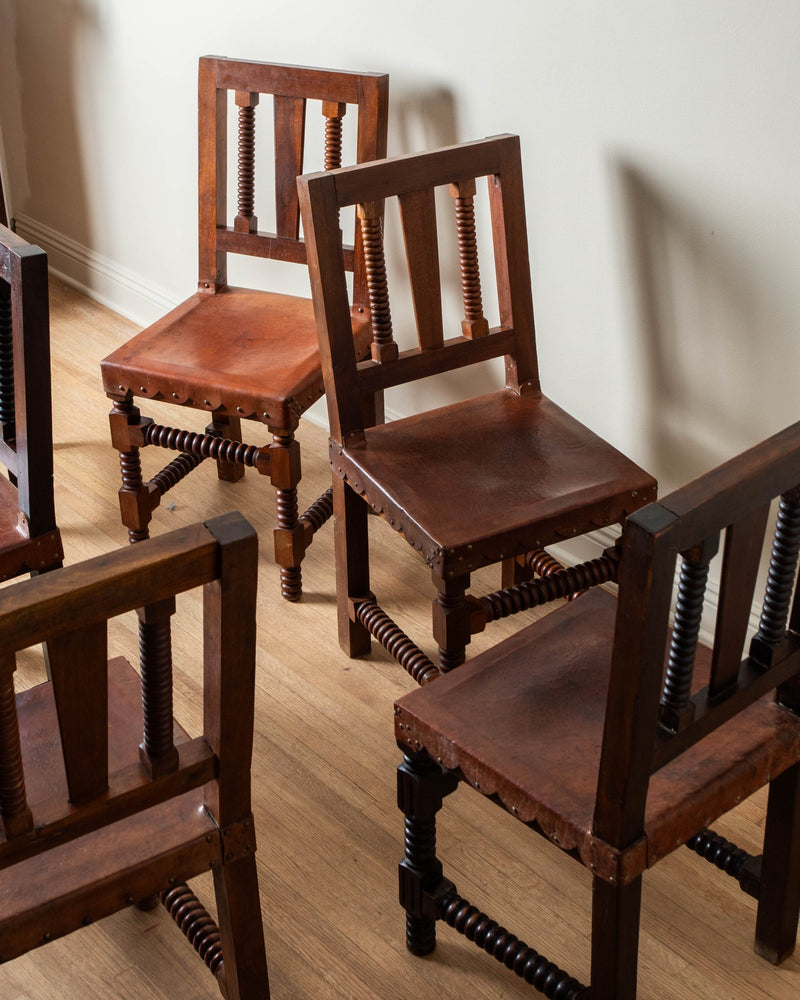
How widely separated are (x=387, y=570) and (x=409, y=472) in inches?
25.6

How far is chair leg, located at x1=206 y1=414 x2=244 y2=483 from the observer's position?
2.91 metres

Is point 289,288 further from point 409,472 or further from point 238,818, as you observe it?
point 238,818

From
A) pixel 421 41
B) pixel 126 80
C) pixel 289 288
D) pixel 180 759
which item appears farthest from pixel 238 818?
pixel 126 80

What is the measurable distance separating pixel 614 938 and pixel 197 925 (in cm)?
57

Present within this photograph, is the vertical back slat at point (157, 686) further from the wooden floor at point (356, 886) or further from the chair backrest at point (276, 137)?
the chair backrest at point (276, 137)

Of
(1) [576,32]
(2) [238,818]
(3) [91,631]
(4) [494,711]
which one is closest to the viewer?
(3) [91,631]

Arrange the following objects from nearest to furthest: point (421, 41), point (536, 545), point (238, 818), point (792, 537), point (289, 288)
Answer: point (792, 537), point (238, 818), point (536, 545), point (421, 41), point (289, 288)

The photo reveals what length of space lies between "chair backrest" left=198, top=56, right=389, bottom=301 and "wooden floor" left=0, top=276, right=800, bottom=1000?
76 centimetres

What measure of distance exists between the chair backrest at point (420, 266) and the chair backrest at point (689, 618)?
935mm

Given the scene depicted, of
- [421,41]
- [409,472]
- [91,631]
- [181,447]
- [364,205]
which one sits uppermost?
[421,41]

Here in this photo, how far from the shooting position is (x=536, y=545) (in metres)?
1.96

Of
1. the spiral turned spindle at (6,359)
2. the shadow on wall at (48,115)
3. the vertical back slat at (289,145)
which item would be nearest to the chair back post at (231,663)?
the spiral turned spindle at (6,359)

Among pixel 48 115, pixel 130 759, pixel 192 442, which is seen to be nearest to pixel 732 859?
pixel 130 759

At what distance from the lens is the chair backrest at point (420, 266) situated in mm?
2000
